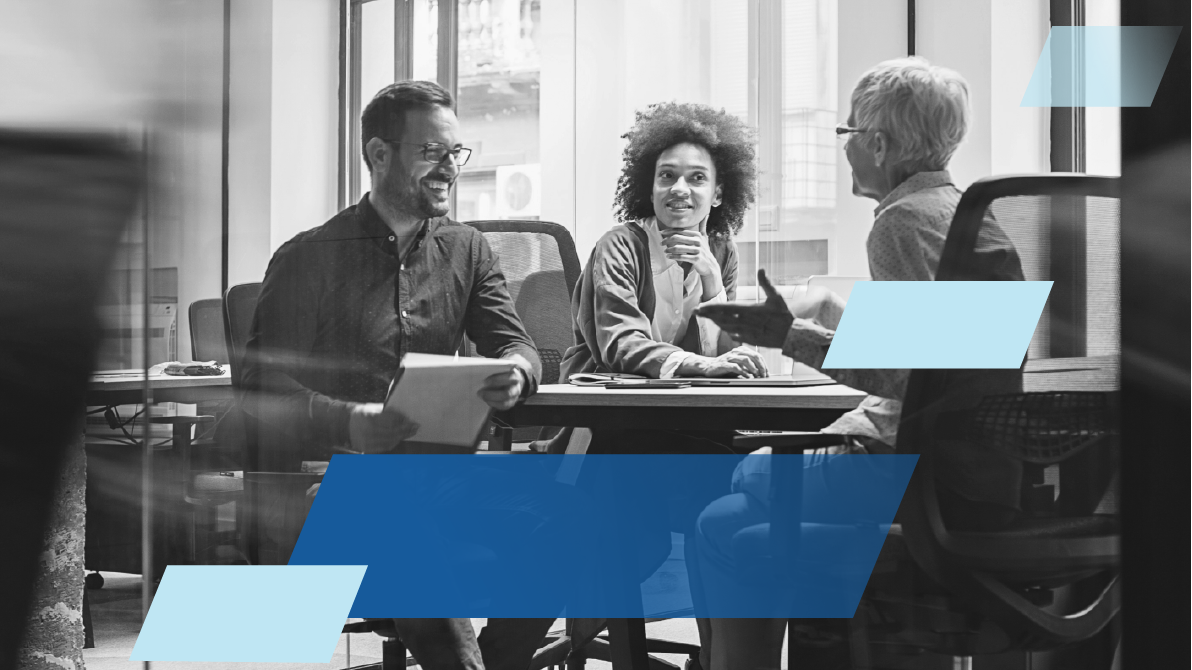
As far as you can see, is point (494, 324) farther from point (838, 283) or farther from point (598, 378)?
point (838, 283)

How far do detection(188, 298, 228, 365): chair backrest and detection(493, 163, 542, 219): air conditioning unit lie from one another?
0.32m

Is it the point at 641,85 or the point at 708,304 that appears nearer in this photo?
the point at 641,85

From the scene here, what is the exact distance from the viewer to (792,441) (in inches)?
41.4

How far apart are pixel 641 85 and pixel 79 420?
69 cm

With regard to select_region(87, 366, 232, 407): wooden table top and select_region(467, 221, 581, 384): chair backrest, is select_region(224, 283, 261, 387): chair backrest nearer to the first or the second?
select_region(87, 366, 232, 407): wooden table top

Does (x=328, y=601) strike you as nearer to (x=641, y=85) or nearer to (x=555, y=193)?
(x=555, y=193)

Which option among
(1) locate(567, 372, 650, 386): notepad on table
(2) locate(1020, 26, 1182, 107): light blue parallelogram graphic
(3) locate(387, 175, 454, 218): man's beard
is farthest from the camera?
(1) locate(567, 372, 650, 386): notepad on table

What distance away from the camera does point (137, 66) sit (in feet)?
3.47

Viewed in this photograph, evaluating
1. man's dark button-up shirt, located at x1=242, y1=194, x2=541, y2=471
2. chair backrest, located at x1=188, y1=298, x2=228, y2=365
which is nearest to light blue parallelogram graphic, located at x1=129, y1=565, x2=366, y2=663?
man's dark button-up shirt, located at x1=242, y1=194, x2=541, y2=471

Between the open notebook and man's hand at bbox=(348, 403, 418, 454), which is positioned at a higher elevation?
the open notebook

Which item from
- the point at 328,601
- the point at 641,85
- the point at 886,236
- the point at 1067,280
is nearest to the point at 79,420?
the point at 328,601

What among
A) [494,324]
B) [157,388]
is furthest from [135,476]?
[494,324]

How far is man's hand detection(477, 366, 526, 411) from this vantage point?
1073 mm

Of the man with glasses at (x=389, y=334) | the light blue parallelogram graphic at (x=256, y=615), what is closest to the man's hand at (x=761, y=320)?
the man with glasses at (x=389, y=334)
